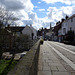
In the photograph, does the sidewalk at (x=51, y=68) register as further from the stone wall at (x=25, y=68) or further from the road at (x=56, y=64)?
the stone wall at (x=25, y=68)

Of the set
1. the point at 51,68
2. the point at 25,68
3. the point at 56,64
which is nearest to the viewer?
the point at 25,68

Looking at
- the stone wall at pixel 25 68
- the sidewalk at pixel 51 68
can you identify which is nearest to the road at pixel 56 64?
the sidewalk at pixel 51 68

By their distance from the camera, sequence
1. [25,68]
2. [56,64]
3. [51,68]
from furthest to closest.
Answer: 1. [56,64]
2. [51,68]
3. [25,68]

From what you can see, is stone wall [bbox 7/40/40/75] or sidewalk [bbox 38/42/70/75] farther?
sidewalk [bbox 38/42/70/75]

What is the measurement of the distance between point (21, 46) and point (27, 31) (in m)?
23.4

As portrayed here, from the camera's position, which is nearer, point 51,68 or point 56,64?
point 51,68

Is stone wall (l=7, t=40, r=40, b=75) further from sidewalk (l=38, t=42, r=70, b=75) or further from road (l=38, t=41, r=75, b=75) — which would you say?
road (l=38, t=41, r=75, b=75)

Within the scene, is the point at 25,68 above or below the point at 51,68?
above

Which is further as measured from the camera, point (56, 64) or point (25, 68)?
point (56, 64)

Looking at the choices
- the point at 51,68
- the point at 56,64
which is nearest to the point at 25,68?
the point at 51,68

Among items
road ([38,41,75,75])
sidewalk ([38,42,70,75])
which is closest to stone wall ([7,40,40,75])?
sidewalk ([38,42,70,75])

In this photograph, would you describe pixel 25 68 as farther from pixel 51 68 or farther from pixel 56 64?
pixel 56 64

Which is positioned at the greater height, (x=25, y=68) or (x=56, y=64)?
(x=25, y=68)

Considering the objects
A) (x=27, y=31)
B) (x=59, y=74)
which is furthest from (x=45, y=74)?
(x=27, y=31)
